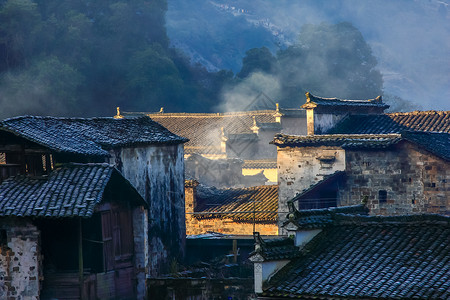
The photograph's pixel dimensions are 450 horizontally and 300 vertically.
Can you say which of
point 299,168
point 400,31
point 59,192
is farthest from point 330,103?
point 400,31

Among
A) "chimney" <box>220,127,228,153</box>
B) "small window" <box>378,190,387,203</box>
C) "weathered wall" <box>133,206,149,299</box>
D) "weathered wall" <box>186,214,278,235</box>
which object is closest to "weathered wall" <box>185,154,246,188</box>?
"chimney" <box>220,127,228,153</box>

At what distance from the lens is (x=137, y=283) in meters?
28.5

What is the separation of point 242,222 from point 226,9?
112 m

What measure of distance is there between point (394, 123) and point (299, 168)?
5.74 metres

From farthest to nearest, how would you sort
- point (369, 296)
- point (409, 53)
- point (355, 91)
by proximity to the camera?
Answer: point (409, 53) < point (355, 91) < point (369, 296)

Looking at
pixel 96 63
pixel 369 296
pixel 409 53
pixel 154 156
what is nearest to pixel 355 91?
pixel 96 63

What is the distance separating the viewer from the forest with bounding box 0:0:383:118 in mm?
74500

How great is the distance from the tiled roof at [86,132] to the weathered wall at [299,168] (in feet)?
25.8

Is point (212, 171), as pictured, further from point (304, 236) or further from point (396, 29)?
point (396, 29)

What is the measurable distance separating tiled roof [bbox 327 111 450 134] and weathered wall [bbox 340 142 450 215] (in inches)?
217

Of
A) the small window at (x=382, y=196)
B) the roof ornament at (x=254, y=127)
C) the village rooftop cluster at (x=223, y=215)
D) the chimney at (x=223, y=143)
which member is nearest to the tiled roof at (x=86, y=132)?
the village rooftop cluster at (x=223, y=215)

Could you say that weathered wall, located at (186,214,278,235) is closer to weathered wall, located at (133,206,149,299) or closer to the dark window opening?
weathered wall, located at (133,206,149,299)

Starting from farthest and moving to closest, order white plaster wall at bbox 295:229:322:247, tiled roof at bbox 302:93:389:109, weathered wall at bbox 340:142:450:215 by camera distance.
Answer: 1. tiled roof at bbox 302:93:389:109
2. weathered wall at bbox 340:142:450:215
3. white plaster wall at bbox 295:229:322:247

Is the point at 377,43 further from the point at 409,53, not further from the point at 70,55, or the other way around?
the point at 70,55
